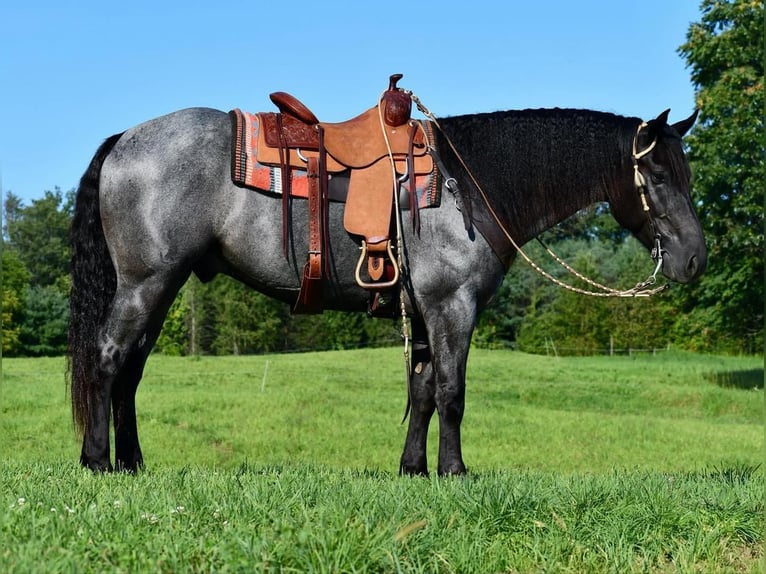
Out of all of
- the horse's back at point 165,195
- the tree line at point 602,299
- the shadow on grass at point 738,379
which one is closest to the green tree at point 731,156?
the tree line at point 602,299

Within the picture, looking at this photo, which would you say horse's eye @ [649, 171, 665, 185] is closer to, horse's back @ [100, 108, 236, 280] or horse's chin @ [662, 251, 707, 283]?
horse's chin @ [662, 251, 707, 283]

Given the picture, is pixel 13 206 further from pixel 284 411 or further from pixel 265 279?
pixel 265 279

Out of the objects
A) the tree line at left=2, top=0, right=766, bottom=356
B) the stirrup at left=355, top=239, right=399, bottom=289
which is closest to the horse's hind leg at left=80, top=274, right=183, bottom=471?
the stirrup at left=355, top=239, right=399, bottom=289

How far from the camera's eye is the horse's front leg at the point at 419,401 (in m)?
6.30

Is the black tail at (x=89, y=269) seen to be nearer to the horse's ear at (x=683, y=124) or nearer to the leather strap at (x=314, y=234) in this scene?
the leather strap at (x=314, y=234)

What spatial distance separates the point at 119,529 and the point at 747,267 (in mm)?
27628

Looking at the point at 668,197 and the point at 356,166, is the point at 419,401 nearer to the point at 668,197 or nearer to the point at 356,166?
the point at 356,166

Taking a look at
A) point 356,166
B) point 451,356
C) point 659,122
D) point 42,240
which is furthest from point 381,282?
point 42,240

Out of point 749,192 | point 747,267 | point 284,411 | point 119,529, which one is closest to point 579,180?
point 119,529

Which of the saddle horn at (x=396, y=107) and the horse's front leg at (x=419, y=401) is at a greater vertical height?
the saddle horn at (x=396, y=107)

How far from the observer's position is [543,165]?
20.4 feet

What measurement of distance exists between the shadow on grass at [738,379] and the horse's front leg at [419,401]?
86.8ft

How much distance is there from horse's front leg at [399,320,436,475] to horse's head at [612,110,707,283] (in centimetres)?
188

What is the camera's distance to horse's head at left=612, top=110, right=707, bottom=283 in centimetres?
607
